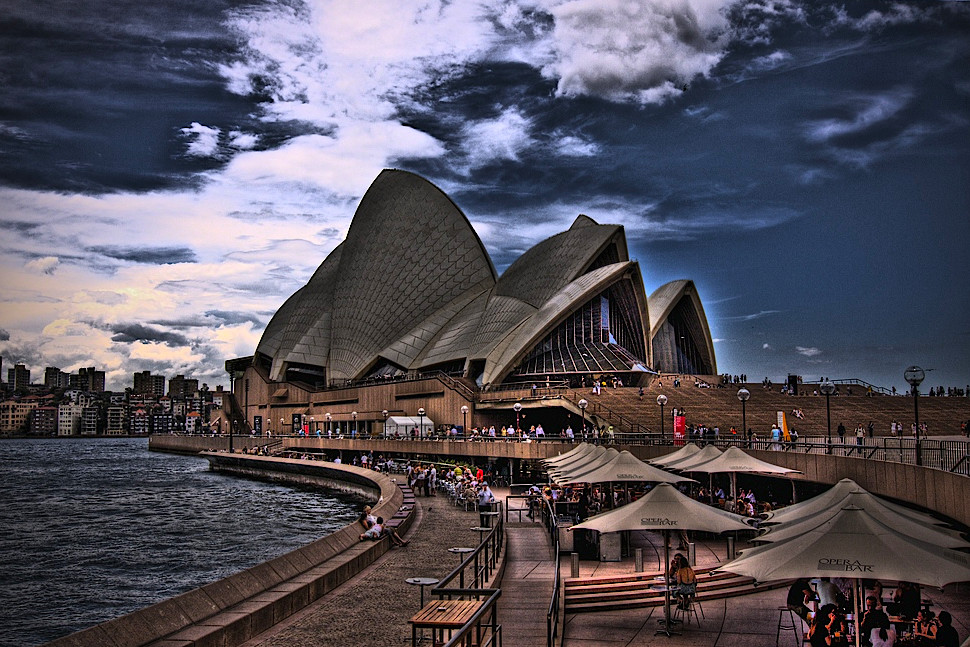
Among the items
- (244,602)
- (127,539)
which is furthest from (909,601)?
(127,539)

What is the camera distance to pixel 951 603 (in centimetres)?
1334

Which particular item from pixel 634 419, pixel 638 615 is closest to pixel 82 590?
pixel 638 615

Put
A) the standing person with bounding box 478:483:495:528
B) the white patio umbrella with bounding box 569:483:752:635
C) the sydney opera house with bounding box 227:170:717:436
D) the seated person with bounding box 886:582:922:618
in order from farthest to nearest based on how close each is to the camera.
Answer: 1. the sydney opera house with bounding box 227:170:717:436
2. the standing person with bounding box 478:483:495:528
3. the white patio umbrella with bounding box 569:483:752:635
4. the seated person with bounding box 886:582:922:618

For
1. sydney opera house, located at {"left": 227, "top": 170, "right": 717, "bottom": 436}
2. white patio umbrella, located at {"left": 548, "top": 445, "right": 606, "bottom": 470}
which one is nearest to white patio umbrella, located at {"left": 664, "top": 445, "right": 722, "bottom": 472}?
white patio umbrella, located at {"left": 548, "top": 445, "right": 606, "bottom": 470}

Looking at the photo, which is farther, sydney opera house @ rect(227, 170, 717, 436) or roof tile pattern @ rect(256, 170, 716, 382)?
roof tile pattern @ rect(256, 170, 716, 382)

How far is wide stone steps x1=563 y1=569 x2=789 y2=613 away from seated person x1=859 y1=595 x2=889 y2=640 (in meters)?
3.15

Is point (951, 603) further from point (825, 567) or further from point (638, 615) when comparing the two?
point (825, 567)

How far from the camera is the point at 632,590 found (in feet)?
44.0

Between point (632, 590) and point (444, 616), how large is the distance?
5.64 m

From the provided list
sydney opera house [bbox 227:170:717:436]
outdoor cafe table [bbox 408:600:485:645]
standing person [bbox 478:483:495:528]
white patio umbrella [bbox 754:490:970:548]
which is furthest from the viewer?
sydney opera house [bbox 227:170:717:436]

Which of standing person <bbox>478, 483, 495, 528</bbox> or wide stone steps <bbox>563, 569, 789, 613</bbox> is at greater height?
standing person <bbox>478, 483, 495, 528</bbox>

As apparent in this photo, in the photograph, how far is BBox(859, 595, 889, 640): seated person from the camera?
9594mm

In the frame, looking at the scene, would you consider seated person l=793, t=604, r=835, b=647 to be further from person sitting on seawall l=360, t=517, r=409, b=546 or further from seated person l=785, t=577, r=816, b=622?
person sitting on seawall l=360, t=517, r=409, b=546

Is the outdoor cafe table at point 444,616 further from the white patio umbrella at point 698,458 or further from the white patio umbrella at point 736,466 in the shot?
the white patio umbrella at point 698,458
